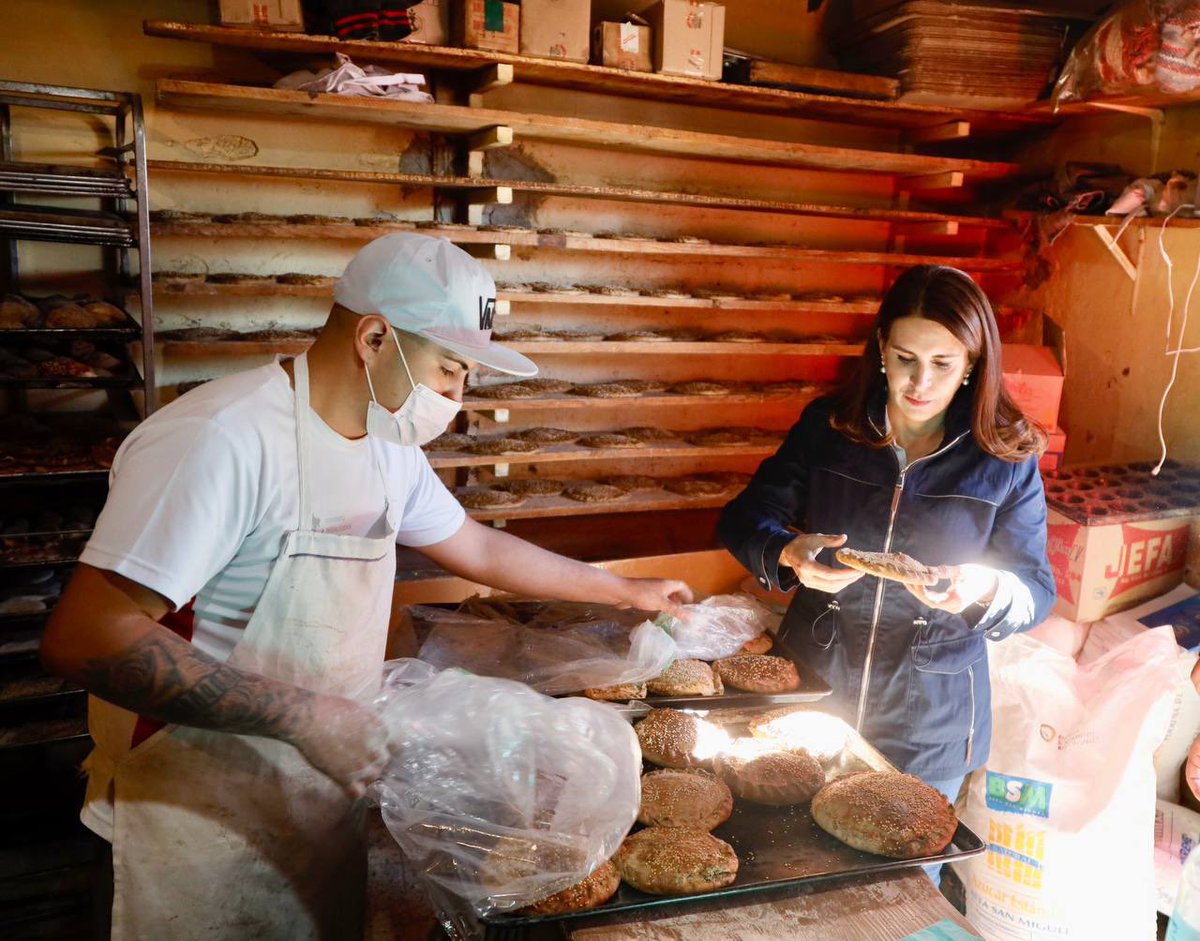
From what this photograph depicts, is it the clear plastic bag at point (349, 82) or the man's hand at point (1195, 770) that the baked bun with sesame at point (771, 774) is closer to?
the man's hand at point (1195, 770)

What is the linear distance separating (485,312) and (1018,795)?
195 centimetres

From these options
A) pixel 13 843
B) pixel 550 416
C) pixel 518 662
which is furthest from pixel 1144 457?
pixel 13 843

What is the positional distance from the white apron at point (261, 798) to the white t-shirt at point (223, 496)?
1.2 inches

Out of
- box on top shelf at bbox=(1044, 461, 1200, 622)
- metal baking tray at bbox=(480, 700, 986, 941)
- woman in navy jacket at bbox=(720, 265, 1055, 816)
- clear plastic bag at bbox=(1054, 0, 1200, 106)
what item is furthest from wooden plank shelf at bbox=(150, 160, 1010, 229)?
metal baking tray at bbox=(480, 700, 986, 941)

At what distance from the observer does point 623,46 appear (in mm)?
3400

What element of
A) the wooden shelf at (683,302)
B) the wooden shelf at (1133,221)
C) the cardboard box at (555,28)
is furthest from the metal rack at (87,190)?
the wooden shelf at (1133,221)

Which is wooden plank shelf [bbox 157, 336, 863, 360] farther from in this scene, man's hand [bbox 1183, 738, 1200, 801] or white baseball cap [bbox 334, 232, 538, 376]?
man's hand [bbox 1183, 738, 1200, 801]

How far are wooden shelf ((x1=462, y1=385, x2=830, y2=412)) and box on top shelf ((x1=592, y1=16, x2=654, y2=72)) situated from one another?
51.3 inches

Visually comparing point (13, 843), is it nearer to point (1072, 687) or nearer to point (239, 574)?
point (239, 574)

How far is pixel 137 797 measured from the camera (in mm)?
1489

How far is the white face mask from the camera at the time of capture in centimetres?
157

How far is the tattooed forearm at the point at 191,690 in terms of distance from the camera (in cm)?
128

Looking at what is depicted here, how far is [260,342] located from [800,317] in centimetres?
262

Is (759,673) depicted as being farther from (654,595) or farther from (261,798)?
(261,798)
